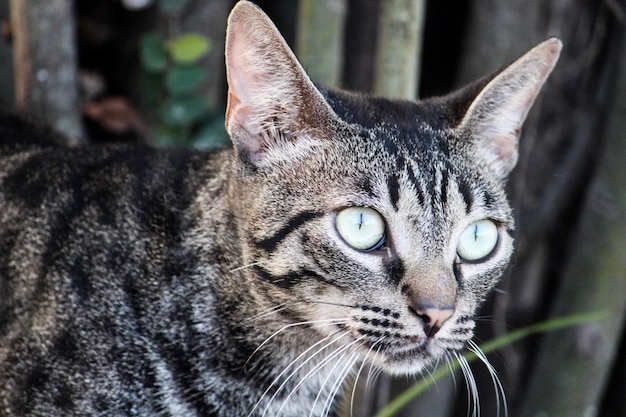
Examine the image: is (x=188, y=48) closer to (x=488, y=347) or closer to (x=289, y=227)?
(x=289, y=227)

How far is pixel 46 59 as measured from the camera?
10.5 ft

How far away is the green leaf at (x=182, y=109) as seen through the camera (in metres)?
3.38

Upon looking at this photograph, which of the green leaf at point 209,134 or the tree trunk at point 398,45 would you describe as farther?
the green leaf at point 209,134

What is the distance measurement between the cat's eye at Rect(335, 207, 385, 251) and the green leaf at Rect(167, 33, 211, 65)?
1403 millimetres

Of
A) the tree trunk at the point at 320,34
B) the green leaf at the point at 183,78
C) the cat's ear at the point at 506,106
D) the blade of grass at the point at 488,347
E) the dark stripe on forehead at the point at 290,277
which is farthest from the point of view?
the green leaf at the point at 183,78

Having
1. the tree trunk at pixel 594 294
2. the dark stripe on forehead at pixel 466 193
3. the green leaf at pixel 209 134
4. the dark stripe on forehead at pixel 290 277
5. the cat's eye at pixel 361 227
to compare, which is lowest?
the tree trunk at pixel 594 294

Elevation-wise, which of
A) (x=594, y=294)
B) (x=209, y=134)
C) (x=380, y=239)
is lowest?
(x=594, y=294)

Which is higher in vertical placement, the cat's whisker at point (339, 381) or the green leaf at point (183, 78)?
the green leaf at point (183, 78)

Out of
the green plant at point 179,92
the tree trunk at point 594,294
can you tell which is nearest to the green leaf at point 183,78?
the green plant at point 179,92

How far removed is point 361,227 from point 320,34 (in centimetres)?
124

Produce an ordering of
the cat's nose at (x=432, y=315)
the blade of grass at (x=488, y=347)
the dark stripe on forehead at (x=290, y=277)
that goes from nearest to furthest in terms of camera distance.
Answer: the cat's nose at (x=432, y=315), the dark stripe on forehead at (x=290, y=277), the blade of grass at (x=488, y=347)

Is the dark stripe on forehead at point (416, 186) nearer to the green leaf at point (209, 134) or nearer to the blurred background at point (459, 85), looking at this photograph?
the blurred background at point (459, 85)

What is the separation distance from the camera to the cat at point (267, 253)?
2.09 m

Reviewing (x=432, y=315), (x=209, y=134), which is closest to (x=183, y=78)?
(x=209, y=134)
